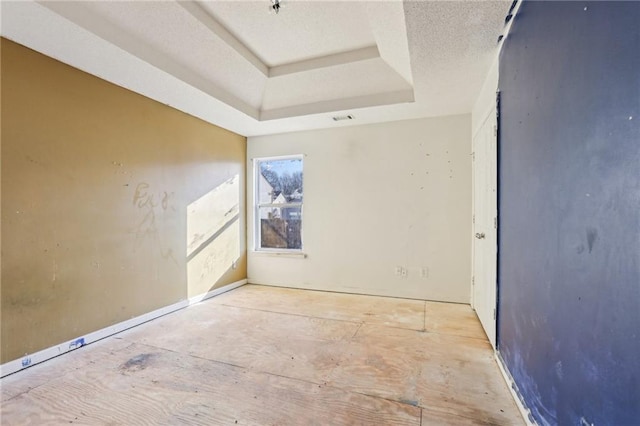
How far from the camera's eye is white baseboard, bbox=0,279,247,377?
2.16 metres

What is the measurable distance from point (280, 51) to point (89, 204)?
2.36 meters

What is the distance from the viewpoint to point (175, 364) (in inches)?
89.1

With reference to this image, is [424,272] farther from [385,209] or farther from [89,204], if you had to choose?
[89,204]

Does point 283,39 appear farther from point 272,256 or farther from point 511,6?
point 272,256

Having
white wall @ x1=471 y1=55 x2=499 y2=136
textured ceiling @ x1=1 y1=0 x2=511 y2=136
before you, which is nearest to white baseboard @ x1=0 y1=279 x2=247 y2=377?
textured ceiling @ x1=1 y1=0 x2=511 y2=136

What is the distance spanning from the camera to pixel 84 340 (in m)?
2.60

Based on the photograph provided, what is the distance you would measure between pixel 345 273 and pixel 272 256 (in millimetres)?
1213

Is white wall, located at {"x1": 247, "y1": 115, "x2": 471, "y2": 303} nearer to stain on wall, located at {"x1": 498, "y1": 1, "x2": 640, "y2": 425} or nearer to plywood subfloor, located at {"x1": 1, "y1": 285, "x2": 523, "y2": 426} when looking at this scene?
plywood subfloor, located at {"x1": 1, "y1": 285, "x2": 523, "y2": 426}

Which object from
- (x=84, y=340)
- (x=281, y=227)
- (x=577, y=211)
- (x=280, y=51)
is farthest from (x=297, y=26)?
(x=84, y=340)

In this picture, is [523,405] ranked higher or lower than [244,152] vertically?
lower

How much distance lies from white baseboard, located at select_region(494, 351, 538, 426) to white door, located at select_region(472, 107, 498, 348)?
23cm

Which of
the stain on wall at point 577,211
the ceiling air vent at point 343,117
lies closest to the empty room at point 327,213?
the stain on wall at point 577,211

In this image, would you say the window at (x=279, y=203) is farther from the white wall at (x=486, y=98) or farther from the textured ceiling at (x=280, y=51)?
the white wall at (x=486, y=98)

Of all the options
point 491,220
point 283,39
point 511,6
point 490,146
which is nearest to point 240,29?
point 283,39
